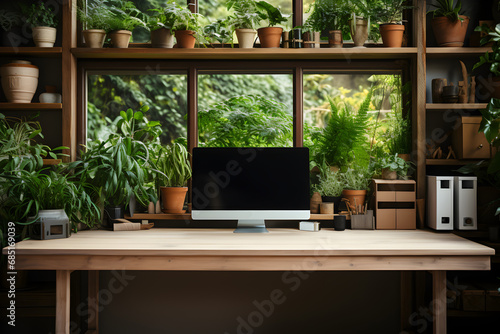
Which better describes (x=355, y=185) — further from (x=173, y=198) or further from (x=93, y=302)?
(x=93, y=302)

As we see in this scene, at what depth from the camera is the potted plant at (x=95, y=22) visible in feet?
10.4

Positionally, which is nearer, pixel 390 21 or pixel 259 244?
pixel 259 244

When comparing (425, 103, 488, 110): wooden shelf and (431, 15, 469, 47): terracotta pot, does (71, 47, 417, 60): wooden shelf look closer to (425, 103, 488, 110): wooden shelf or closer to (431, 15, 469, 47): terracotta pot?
(431, 15, 469, 47): terracotta pot

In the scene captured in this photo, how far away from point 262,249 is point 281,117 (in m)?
1.34

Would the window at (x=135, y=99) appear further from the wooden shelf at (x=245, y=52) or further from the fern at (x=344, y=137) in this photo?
the fern at (x=344, y=137)

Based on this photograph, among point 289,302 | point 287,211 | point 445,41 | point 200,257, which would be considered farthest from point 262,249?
point 445,41

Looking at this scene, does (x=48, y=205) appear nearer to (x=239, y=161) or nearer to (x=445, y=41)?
(x=239, y=161)

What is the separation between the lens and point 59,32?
332cm

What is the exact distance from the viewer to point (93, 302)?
3236mm

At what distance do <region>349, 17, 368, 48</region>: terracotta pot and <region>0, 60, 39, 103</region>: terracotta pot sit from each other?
2288 mm

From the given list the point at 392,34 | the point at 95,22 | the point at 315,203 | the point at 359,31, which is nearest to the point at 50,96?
the point at 95,22

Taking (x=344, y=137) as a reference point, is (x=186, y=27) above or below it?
above

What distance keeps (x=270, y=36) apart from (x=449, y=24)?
1.25 meters

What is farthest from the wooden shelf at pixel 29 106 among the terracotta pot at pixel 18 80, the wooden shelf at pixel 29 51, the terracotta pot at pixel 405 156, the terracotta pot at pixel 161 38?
the terracotta pot at pixel 405 156
